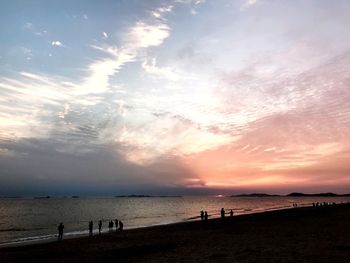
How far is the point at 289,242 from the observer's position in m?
26.2

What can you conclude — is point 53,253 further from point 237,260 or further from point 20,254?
point 237,260

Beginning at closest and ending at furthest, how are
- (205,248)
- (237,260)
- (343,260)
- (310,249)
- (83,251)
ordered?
(343,260) → (237,260) → (310,249) → (205,248) → (83,251)

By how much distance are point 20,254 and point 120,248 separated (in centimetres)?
773

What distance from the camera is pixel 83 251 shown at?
28094mm

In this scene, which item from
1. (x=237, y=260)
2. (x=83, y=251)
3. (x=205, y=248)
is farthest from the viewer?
(x=83, y=251)

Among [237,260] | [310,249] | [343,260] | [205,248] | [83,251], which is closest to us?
[343,260]

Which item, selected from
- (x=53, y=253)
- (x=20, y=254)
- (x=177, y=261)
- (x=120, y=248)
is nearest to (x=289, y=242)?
(x=177, y=261)

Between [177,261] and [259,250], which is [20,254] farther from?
[259,250]

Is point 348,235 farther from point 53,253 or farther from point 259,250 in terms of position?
point 53,253

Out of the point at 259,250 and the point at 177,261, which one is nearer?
the point at 177,261

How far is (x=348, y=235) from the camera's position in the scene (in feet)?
93.8

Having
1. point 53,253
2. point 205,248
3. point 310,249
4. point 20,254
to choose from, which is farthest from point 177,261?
point 20,254

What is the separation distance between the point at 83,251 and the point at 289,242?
50.4ft

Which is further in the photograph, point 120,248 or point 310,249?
point 120,248
